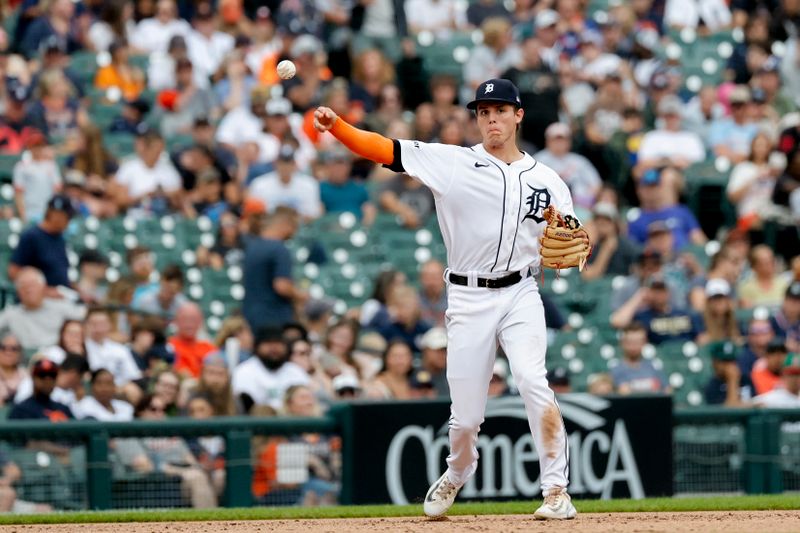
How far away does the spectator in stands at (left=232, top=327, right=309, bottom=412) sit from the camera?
448 inches

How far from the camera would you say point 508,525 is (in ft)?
26.4

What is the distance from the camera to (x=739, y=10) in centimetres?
1809

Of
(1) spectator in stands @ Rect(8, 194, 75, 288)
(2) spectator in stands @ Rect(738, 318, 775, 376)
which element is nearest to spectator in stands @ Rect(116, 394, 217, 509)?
(1) spectator in stands @ Rect(8, 194, 75, 288)

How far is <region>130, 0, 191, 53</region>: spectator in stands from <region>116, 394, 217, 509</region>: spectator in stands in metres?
6.07

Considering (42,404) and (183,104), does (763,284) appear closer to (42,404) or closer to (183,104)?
(183,104)

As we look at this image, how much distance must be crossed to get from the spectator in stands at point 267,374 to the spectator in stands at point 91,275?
1590 millimetres

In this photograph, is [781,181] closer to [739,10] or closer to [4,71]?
[739,10]

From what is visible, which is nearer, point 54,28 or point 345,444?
point 345,444

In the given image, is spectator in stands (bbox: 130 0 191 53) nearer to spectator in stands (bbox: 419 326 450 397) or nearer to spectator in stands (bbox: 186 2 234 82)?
spectator in stands (bbox: 186 2 234 82)

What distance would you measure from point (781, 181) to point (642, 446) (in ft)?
14.2

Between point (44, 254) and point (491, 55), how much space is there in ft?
18.1

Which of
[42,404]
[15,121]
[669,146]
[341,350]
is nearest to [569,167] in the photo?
[669,146]

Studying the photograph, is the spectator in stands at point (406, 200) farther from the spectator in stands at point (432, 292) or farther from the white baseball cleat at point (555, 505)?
the white baseball cleat at point (555, 505)

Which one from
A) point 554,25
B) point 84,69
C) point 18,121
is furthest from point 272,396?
point 554,25
